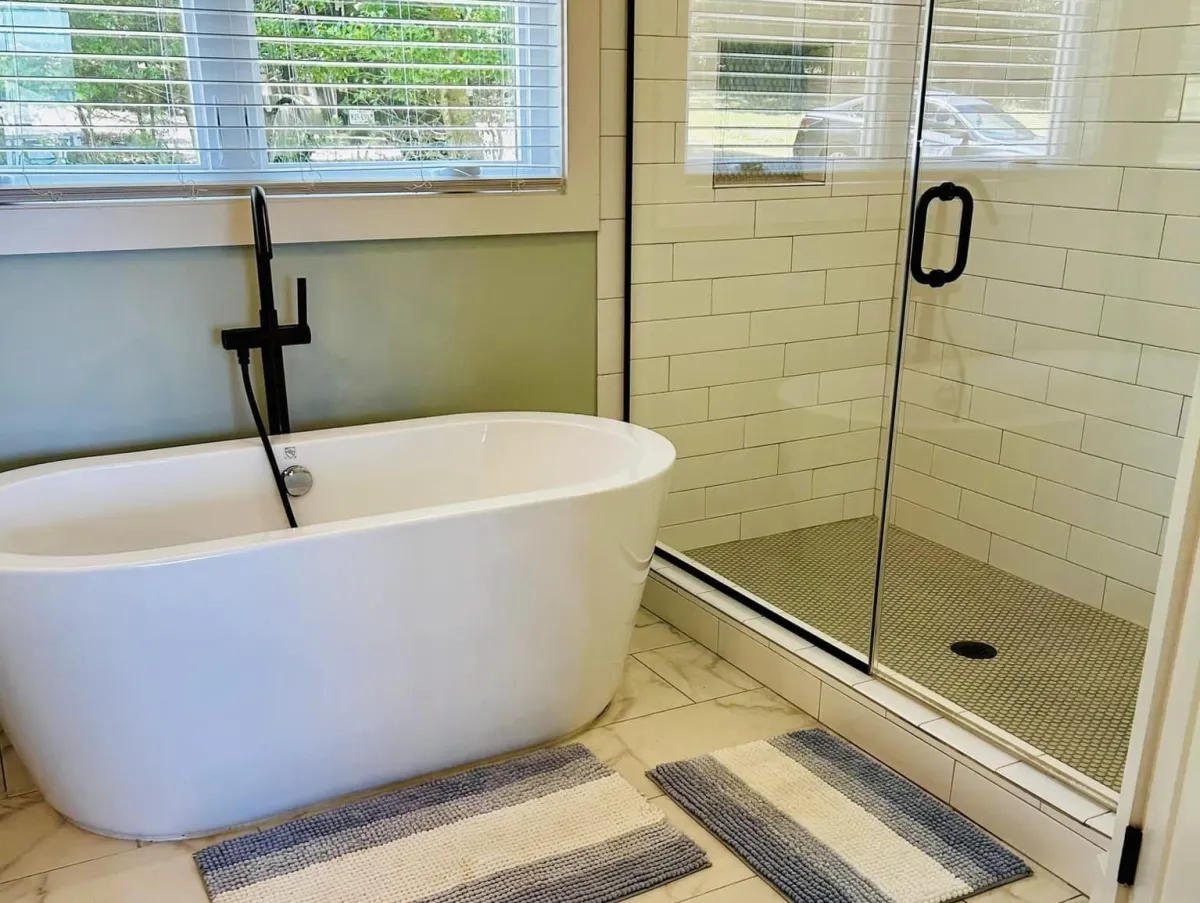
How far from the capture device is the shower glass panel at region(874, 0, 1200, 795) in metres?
2.62

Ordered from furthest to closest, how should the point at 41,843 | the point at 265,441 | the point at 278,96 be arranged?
the point at 278,96 → the point at 265,441 → the point at 41,843

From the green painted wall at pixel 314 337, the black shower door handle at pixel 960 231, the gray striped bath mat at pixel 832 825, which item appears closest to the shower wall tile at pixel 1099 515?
the black shower door handle at pixel 960 231

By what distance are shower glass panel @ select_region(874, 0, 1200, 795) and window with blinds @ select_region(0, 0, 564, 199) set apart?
1.13 meters

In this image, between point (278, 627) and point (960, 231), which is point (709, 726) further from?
point (960, 231)

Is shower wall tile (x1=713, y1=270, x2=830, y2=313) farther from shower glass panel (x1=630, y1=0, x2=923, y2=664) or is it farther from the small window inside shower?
the small window inside shower

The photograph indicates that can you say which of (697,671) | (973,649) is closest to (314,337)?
(697,671)

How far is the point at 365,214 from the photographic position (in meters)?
2.64

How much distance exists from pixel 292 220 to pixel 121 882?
1471mm

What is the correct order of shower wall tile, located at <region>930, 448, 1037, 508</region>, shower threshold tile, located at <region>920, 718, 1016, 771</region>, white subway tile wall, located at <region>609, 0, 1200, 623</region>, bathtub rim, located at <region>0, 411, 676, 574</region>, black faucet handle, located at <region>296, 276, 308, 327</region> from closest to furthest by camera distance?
bathtub rim, located at <region>0, 411, 676, 574</region>
shower threshold tile, located at <region>920, 718, 1016, 771</region>
black faucet handle, located at <region>296, 276, 308, 327</region>
white subway tile wall, located at <region>609, 0, 1200, 623</region>
shower wall tile, located at <region>930, 448, 1037, 508</region>

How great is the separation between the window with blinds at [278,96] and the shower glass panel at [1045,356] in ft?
3.71

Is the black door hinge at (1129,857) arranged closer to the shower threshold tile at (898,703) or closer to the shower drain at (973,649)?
the shower threshold tile at (898,703)

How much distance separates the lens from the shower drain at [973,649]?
2689 mm

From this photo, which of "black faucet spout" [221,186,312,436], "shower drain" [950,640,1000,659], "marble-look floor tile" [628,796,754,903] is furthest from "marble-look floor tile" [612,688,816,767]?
"black faucet spout" [221,186,312,436]

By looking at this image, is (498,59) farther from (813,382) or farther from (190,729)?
(190,729)
